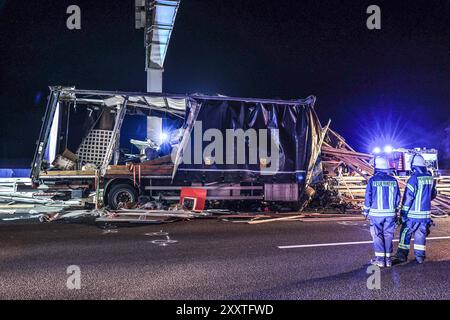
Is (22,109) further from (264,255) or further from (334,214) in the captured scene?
(264,255)

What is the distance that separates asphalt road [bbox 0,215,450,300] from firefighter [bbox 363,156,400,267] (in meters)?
0.25

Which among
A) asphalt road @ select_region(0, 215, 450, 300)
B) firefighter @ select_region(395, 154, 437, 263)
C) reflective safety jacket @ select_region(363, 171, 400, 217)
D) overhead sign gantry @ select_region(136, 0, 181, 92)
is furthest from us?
overhead sign gantry @ select_region(136, 0, 181, 92)

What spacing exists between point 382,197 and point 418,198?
62 centimetres

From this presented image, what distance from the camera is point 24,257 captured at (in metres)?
5.35

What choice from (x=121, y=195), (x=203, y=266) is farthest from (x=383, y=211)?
(x=121, y=195)

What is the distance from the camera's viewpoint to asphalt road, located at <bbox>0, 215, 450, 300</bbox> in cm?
399

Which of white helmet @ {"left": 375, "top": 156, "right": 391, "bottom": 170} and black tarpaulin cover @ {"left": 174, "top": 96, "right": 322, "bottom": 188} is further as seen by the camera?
black tarpaulin cover @ {"left": 174, "top": 96, "right": 322, "bottom": 188}

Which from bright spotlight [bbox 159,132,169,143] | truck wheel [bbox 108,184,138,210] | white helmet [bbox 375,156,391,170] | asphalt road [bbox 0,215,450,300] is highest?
bright spotlight [bbox 159,132,169,143]

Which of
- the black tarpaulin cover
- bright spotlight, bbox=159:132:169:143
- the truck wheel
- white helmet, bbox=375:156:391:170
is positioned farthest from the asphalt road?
bright spotlight, bbox=159:132:169:143

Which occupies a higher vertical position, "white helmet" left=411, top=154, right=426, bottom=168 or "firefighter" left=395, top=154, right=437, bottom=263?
"white helmet" left=411, top=154, right=426, bottom=168

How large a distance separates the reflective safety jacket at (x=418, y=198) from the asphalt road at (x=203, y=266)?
0.71m

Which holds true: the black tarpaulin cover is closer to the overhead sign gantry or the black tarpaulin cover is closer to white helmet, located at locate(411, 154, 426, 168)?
the overhead sign gantry

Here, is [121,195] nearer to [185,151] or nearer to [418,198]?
[185,151]
